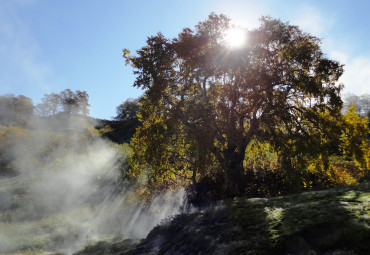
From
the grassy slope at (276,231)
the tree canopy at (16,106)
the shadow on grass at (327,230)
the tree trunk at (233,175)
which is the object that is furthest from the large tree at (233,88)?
the tree canopy at (16,106)

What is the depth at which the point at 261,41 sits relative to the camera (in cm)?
930

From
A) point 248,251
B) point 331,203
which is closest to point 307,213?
point 331,203

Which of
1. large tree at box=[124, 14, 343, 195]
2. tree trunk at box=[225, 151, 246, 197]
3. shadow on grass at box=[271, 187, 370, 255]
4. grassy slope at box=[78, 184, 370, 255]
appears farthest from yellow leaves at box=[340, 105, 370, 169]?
shadow on grass at box=[271, 187, 370, 255]

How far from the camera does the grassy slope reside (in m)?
3.19

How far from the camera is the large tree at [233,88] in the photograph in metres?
8.85

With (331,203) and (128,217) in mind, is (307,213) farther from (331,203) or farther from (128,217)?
(128,217)

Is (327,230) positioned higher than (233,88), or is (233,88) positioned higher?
(233,88)

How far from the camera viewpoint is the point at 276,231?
4000 mm

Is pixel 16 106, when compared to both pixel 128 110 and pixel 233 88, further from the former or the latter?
pixel 233 88

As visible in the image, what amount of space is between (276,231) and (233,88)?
6287 millimetres

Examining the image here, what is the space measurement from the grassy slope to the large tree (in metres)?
2.86

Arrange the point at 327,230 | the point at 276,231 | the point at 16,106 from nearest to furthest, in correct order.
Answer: the point at 327,230 < the point at 276,231 < the point at 16,106

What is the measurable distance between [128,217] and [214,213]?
29.4 feet

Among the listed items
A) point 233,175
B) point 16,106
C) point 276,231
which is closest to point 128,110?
point 16,106
